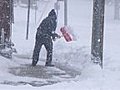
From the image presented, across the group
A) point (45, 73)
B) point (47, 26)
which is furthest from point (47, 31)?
point (45, 73)

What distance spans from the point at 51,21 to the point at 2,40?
78.9 inches

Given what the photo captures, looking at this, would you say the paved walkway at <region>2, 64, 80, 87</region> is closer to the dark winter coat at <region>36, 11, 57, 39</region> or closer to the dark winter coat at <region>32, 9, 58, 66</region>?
the dark winter coat at <region>32, 9, 58, 66</region>

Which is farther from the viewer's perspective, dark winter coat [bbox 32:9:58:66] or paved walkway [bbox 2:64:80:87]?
dark winter coat [bbox 32:9:58:66]

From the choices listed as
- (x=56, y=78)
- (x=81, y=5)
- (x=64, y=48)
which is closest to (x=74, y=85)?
(x=56, y=78)

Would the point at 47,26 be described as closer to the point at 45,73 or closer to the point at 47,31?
the point at 47,31

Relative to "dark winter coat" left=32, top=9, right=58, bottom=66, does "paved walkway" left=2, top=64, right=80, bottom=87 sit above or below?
below

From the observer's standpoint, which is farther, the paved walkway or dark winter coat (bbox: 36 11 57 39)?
dark winter coat (bbox: 36 11 57 39)

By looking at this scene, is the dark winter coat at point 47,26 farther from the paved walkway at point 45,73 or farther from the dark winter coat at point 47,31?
the paved walkway at point 45,73

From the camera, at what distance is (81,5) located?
67688 millimetres

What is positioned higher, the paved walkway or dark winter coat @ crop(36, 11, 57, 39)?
dark winter coat @ crop(36, 11, 57, 39)

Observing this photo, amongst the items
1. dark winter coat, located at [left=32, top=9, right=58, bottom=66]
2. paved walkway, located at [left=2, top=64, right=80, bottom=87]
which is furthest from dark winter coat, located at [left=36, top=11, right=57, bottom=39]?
paved walkway, located at [left=2, top=64, right=80, bottom=87]

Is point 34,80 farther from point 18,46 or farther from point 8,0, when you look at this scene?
point 18,46

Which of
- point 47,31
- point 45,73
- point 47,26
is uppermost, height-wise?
point 47,26

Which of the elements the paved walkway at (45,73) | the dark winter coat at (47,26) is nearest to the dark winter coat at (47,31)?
the dark winter coat at (47,26)
